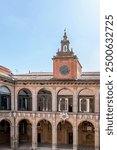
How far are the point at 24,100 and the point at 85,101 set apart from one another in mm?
9785

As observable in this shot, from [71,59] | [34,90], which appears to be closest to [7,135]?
[34,90]

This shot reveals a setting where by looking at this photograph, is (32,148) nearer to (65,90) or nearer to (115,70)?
(65,90)

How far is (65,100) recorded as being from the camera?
1597 inches

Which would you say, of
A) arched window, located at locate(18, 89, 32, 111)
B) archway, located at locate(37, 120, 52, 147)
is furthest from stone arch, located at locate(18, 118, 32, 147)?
arched window, located at locate(18, 89, 32, 111)

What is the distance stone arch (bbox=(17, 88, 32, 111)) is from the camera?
4156 cm

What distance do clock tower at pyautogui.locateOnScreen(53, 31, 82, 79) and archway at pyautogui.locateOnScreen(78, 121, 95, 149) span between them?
9725 mm

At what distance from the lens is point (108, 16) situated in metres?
5.50

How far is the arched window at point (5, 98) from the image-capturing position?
38906mm

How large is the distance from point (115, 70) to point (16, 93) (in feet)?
121

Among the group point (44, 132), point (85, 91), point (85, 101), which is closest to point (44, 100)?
point (85, 101)

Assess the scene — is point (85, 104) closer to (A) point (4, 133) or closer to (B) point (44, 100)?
(B) point (44, 100)

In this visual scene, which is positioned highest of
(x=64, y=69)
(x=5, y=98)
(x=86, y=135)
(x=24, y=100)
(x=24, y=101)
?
(x=64, y=69)

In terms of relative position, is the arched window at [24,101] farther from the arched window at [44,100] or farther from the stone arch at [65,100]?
the stone arch at [65,100]

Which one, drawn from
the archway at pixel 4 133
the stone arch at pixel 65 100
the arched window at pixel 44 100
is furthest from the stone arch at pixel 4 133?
the stone arch at pixel 65 100
